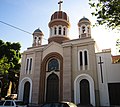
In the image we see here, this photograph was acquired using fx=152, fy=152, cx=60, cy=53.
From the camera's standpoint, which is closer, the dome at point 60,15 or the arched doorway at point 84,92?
the arched doorway at point 84,92

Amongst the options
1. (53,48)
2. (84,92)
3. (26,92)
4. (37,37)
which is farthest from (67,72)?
(37,37)

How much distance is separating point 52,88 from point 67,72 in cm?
332

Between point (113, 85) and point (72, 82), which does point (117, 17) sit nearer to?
point (113, 85)

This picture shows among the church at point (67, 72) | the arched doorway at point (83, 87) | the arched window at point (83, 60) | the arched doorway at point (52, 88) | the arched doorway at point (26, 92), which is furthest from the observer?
the arched doorway at point (26, 92)

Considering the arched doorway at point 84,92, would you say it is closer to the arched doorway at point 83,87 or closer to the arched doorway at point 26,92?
the arched doorway at point 83,87

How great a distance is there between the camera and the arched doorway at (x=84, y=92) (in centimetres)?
1922

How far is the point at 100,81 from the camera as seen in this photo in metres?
19.1

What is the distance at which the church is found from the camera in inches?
752

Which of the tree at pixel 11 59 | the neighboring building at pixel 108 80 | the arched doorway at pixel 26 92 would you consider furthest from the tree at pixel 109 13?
the tree at pixel 11 59

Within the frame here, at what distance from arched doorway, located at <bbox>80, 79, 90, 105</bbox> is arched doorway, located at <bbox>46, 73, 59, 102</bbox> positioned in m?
3.58

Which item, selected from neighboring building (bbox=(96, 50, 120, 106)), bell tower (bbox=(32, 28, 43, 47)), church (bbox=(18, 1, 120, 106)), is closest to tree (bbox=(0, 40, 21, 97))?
bell tower (bbox=(32, 28, 43, 47))

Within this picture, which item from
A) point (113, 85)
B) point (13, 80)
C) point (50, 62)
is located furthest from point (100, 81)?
point (13, 80)

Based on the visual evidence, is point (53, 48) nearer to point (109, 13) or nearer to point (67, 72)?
point (67, 72)

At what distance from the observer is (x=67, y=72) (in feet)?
68.8
